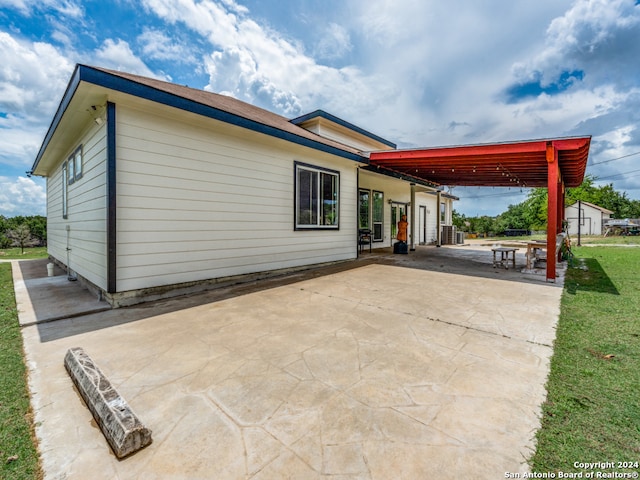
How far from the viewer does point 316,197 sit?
736cm

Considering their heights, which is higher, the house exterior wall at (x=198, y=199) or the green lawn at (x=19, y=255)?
the house exterior wall at (x=198, y=199)

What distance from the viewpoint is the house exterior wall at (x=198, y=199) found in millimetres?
4211

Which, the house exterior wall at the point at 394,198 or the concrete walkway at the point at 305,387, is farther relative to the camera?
the house exterior wall at the point at 394,198

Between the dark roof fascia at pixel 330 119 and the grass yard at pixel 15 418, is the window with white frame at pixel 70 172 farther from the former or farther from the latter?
the dark roof fascia at pixel 330 119

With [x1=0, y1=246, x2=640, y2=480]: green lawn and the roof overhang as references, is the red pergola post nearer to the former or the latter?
the roof overhang

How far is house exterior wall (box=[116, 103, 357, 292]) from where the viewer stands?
4.21 metres

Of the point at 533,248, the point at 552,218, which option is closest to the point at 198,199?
the point at 552,218

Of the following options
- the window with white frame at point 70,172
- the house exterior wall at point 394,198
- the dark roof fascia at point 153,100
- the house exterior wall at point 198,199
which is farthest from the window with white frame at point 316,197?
the window with white frame at point 70,172

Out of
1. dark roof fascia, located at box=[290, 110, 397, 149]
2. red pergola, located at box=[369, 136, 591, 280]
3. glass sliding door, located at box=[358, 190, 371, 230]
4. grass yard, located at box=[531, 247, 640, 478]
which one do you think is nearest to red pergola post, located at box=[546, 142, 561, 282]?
red pergola, located at box=[369, 136, 591, 280]

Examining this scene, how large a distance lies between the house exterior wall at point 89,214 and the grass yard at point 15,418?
5.35 ft

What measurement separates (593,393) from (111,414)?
10.3 feet

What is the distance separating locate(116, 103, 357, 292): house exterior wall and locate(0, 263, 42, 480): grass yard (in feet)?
4.90

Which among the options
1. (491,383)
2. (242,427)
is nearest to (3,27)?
(242,427)

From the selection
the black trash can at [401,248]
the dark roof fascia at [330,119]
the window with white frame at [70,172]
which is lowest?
the black trash can at [401,248]
